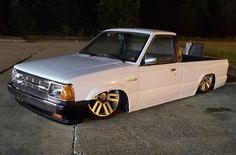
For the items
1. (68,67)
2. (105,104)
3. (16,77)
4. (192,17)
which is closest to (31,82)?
(16,77)

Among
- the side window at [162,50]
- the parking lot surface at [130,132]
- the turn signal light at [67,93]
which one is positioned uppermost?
the side window at [162,50]

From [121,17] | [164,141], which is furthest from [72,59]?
[121,17]

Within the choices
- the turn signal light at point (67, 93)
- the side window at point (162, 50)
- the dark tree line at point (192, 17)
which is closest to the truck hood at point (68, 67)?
the turn signal light at point (67, 93)

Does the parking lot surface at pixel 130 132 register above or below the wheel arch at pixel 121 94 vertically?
below

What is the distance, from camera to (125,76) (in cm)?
605

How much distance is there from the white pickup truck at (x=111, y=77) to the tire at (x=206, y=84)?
0.73 ft

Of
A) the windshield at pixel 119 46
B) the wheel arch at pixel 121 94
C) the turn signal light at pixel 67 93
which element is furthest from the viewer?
the windshield at pixel 119 46

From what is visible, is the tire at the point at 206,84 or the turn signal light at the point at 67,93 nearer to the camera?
the turn signal light at the point at 67,93

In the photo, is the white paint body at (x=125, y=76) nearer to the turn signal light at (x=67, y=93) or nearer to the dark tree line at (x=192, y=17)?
the turn signal light at (x=67, y=93)

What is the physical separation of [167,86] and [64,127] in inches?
86.5

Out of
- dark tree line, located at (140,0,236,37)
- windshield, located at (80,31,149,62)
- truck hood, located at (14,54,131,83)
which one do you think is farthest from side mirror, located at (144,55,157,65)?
dark tree line, located at (140,0,236,37)

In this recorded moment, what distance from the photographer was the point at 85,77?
555 centimetres

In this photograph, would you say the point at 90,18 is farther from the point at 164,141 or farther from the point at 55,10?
the point at 164,141

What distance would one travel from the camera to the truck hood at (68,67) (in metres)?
5.55
